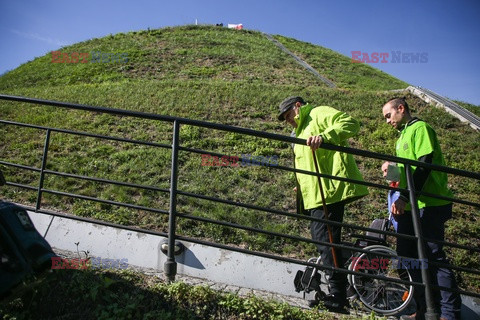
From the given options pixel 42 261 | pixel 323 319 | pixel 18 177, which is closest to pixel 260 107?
pixel 18 177

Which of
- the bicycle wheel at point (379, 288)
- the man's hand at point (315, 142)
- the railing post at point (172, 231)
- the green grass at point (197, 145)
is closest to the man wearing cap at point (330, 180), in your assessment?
the man's hand at point (315, 142)

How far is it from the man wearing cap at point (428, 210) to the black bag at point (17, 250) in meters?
2.85

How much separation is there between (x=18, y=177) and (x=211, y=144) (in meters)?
3.90

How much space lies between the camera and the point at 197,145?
316 inches

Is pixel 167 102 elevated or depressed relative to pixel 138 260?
elevated

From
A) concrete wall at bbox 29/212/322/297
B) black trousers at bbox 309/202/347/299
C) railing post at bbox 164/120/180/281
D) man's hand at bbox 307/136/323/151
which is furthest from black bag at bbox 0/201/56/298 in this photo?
black trousers at bbox 309/202/347/299

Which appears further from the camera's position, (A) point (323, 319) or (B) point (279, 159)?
(B) point (279, 159)

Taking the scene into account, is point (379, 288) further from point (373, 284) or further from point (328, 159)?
point (328, 159)

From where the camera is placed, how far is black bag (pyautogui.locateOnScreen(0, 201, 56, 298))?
5.46 ft

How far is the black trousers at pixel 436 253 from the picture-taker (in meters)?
3.12

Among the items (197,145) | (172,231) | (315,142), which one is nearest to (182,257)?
(172,231)

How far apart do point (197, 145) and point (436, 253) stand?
18.8 feet

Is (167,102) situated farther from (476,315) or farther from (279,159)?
(476,315)

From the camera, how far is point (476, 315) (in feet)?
13.4
